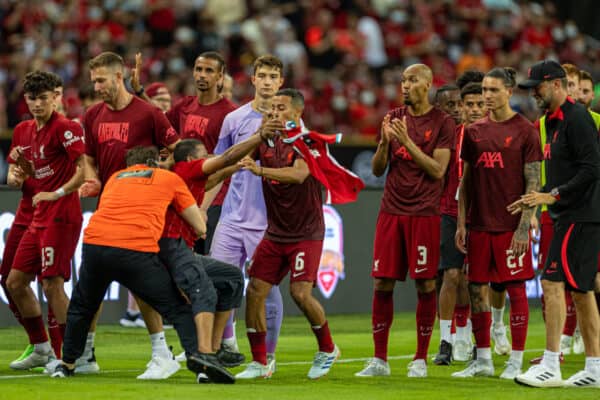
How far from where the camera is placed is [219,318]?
10.5 meters

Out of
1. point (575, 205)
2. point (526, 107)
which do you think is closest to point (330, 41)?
point (526, 107)

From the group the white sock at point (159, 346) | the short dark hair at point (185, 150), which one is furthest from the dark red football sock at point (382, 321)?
the short dark hair at point (185, 150)

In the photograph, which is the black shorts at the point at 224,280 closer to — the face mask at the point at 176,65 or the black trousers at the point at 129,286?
the black trousers at the point at 129,286

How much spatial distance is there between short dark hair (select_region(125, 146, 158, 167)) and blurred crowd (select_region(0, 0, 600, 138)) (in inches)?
364

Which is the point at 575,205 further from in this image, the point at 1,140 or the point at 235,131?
the point at 1,140

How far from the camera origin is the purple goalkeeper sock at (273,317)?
10812mm

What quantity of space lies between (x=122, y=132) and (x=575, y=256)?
3.86m

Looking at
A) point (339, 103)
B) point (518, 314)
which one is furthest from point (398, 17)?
point (518, 314)

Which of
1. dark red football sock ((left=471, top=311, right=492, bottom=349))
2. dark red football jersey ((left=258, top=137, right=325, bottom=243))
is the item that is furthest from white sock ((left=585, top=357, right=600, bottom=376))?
dark red football jersey ((left=258, top=137, right=325, bottom=243))

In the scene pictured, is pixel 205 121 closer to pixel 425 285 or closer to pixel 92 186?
pixel 92 186

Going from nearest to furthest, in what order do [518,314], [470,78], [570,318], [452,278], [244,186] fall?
[518,314] → [244,186] → [452,278] → [470,78] → [570,318]

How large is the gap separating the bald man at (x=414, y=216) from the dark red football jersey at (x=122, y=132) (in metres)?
1.85

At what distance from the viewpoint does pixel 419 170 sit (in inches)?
417

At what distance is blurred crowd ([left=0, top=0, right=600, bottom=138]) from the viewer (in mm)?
21891
